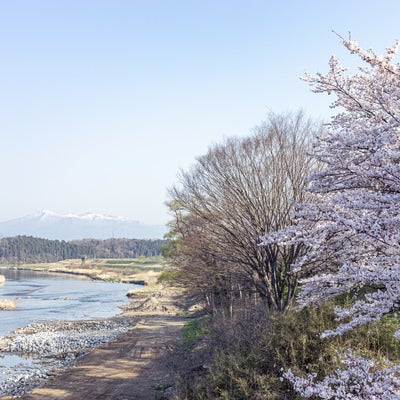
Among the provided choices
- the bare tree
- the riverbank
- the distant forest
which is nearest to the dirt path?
the riverbank

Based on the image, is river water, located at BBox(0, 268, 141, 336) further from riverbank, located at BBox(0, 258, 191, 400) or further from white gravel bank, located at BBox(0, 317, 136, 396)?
riverbank, located at BBox(0, 258, 191, 400)

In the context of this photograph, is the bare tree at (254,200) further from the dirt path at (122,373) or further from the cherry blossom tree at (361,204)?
the cherry blossom tree at (361,204)

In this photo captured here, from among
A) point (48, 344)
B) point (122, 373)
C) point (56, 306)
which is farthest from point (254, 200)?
point (56, 306)

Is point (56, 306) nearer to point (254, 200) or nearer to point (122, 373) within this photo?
point (122, 373)

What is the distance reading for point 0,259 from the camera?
14800 centimetres

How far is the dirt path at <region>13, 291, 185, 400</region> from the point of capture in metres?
15.4

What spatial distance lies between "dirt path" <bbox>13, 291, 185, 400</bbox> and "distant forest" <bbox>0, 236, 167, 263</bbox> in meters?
128

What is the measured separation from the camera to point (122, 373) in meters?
18.3

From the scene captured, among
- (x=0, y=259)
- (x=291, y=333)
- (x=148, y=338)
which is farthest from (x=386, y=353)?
(x=0, y=259)

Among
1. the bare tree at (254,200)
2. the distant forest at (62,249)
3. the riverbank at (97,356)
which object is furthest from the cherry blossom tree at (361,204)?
the distant forest at (62,249)

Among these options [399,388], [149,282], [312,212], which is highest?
[312,212]

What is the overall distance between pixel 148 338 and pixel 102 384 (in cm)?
976

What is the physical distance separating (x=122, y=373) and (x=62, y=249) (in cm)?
15684

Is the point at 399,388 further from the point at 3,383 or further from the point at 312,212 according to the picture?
the point at 3,383
